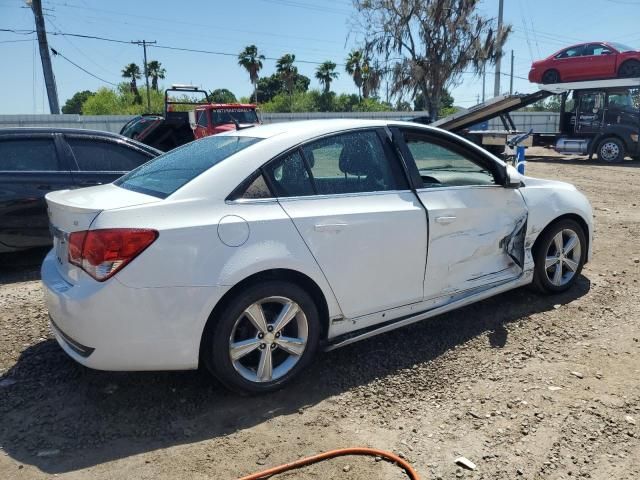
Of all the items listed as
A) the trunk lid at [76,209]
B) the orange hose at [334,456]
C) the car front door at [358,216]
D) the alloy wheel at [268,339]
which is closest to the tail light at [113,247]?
the trunk lid at [76,209]

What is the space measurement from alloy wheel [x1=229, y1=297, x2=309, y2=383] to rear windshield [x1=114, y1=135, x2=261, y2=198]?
0.84m

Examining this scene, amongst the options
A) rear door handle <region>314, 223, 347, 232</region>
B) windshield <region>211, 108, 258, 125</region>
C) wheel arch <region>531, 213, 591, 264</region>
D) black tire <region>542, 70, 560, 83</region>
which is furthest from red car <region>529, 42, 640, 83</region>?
rear door handle <region>314, 223, 347, 232</region>

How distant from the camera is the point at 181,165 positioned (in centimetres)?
340

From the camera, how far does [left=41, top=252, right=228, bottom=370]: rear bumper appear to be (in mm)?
2701

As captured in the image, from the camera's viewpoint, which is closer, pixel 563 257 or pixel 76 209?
pixel 76 209

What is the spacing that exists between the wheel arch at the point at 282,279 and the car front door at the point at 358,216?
11 centimetres

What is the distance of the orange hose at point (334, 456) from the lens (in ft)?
8.17

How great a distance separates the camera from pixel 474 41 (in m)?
32.2

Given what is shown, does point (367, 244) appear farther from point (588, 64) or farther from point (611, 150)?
point (588, 64)

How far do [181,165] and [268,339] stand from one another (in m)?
1.23

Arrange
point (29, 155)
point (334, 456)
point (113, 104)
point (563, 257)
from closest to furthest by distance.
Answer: point (334, 456)
point (563, 257)
point (29, 155)
point (113, 104)

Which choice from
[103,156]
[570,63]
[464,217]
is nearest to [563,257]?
[464,217]

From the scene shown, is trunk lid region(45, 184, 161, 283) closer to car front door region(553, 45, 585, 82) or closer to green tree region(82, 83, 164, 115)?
car front door region(553, 45, 585, 82)

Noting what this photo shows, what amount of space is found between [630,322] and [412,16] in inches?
1217
